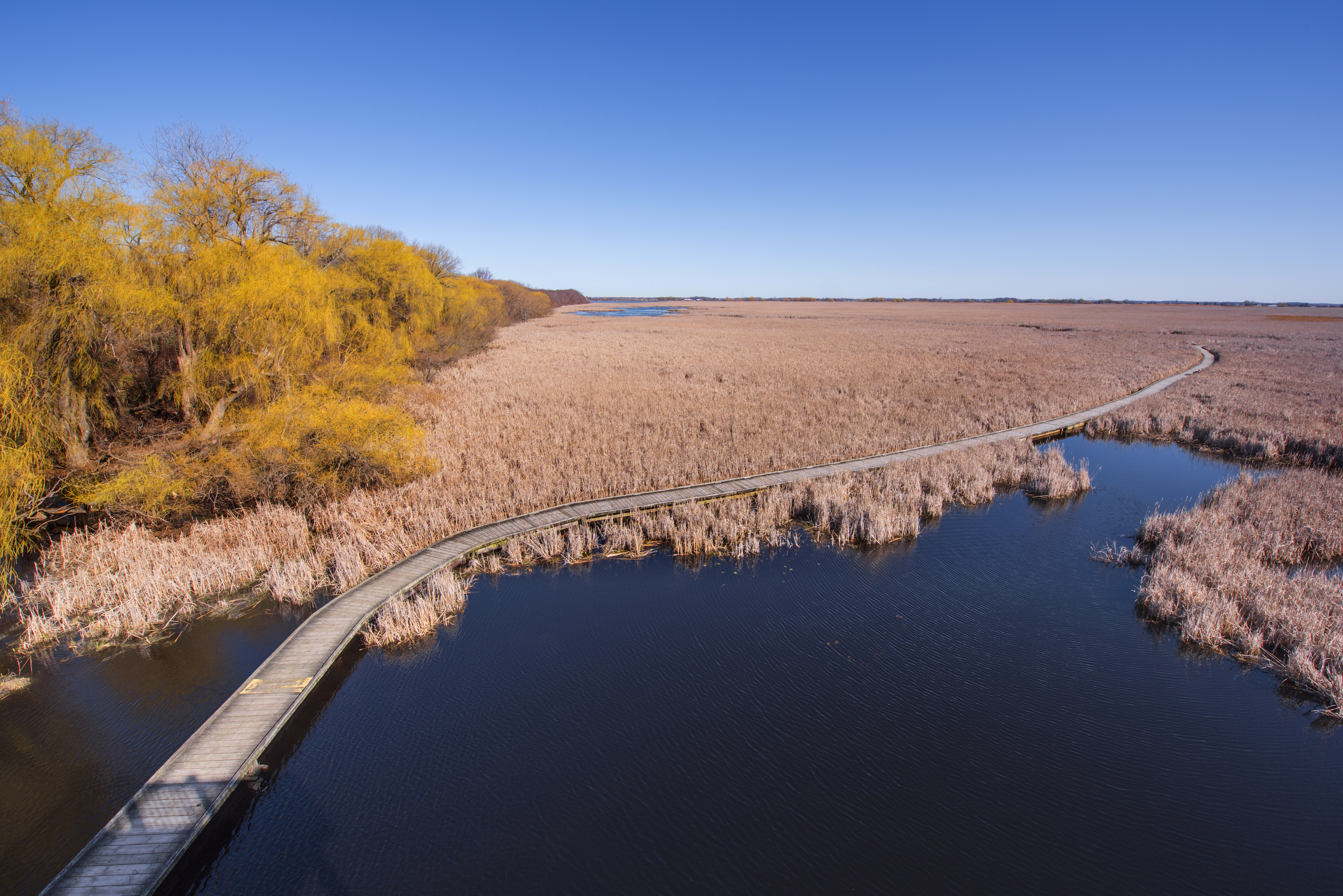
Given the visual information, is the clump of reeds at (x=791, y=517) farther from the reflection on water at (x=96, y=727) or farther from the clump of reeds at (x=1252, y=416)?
the clump of reeds at (x=1252, y=416)

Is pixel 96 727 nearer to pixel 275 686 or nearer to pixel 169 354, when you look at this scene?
pixel 275 686

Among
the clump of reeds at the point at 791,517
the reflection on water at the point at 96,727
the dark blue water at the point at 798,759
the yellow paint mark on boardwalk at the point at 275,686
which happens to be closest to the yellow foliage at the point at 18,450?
the reflection on water at the point at 96,727

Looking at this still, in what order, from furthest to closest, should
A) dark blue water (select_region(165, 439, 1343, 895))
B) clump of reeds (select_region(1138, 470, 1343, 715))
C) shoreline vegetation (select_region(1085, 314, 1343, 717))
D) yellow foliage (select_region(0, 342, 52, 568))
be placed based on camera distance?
yellow foliage (select_region(0, 342, 52, 568))
shoreline vegetation (select_region(1085, 314, 1343, 717))
clump of reeds (select_region(1138, 470, 1343, 715))
dark blue water (select_region(165, 439, 1343, 895))

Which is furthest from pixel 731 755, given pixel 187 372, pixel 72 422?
pixel 187 372

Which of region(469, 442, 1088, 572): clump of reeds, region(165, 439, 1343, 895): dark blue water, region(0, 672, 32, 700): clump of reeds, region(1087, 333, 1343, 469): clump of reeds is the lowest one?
region(165, 439, 1343, 895): dark blue water

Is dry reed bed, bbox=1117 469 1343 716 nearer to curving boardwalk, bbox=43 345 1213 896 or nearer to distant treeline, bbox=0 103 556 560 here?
curving boardwalk, bbox=43 345 1213 896

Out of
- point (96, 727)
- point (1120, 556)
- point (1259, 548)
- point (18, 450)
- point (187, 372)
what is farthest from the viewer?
point (187, 372)

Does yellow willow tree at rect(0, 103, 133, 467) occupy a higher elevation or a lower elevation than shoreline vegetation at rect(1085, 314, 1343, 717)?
higher

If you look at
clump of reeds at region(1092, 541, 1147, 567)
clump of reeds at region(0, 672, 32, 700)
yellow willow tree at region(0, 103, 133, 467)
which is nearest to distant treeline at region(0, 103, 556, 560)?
yellow willow tree at region(0, 103, 133, 467)
